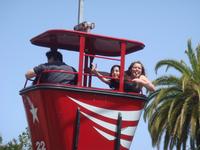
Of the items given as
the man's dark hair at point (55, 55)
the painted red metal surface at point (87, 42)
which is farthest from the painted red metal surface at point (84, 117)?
the painted red metal surface at point (87, 42)

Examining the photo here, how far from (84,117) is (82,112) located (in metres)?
0.11

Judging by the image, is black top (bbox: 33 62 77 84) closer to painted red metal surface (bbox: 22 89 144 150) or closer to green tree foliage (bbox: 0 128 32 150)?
painted red metal surface (bbox: 22 89 144 150)

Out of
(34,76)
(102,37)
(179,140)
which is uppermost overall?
(102,37)

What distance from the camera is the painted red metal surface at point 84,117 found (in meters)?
10.5

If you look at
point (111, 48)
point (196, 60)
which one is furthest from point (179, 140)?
point (111, 48)

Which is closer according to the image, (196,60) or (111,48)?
(111,48)

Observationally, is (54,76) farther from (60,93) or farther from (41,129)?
(41,129)

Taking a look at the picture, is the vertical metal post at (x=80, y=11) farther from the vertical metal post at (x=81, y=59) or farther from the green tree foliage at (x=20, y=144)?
the green tree foliage at (x=20, y=144)

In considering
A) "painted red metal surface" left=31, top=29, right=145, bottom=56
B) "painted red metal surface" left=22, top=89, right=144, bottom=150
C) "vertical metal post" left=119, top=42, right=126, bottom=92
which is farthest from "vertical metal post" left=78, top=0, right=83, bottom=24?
"painted red metal surface" left=22, top=89, right=144, bottom=150

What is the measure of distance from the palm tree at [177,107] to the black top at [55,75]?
1559 centimetres

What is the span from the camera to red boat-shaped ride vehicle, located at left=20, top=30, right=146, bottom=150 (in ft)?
34.4

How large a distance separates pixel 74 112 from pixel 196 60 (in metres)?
18.0

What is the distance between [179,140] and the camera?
27.1 metres

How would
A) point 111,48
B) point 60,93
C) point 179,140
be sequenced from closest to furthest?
point 60,93 → point 111,48 → point 179,140
